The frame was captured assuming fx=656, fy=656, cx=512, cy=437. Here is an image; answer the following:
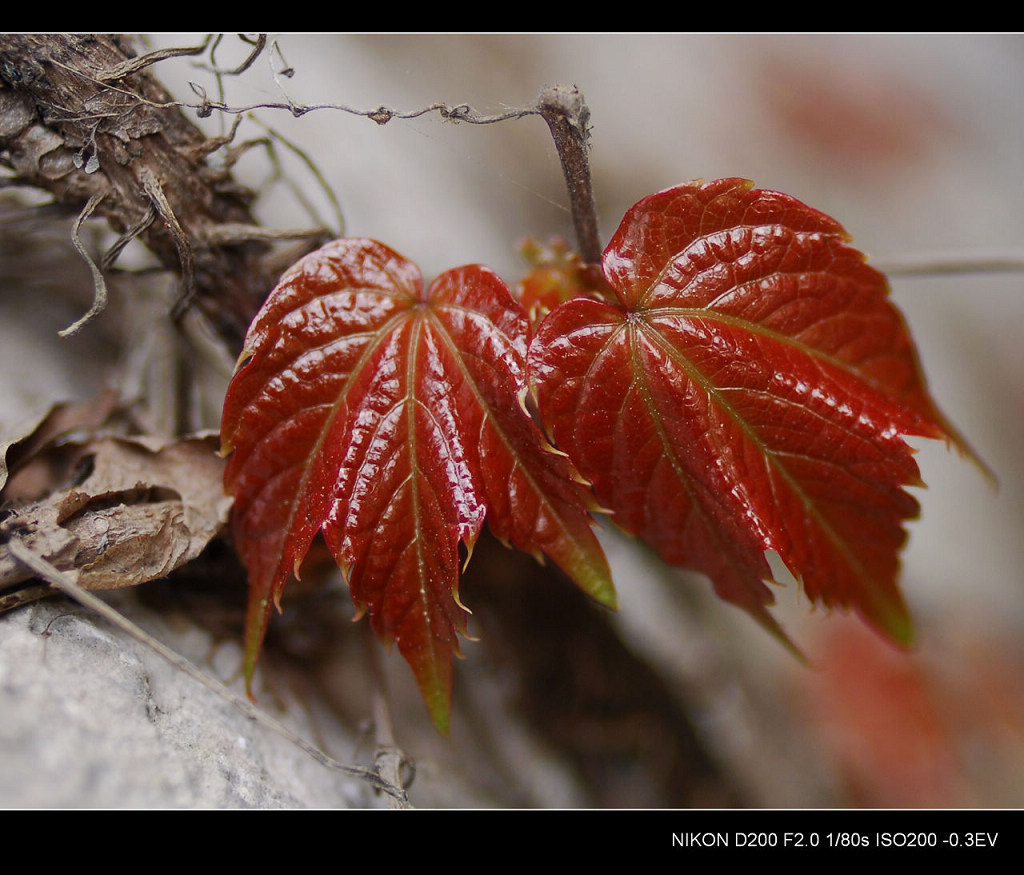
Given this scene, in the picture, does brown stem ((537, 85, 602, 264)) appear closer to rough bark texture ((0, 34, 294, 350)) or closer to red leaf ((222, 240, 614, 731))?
red leaf ((222, 240, 614, 731))

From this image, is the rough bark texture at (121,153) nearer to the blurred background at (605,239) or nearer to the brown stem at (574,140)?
the blurred background at (605,239)

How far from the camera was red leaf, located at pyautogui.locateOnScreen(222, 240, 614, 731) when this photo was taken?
727mm

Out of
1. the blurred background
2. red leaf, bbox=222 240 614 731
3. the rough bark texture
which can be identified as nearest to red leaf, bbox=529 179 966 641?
red leaf, bbox=222 240 614 731

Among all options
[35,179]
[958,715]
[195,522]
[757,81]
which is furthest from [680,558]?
[757,81]

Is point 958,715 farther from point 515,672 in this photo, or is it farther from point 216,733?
point 216,733

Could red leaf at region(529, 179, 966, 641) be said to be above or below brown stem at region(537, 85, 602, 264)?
below

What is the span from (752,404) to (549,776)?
0.75 meters

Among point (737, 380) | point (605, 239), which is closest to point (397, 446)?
point (737, 380)

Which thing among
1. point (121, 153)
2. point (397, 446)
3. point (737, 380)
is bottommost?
point (397, 446)

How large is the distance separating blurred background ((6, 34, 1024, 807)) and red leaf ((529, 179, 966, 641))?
0.29 metres

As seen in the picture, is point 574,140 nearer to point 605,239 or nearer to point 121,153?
point 121,153

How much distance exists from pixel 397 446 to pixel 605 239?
1.07m

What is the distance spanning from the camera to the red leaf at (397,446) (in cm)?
73

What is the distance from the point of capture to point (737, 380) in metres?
0.75
